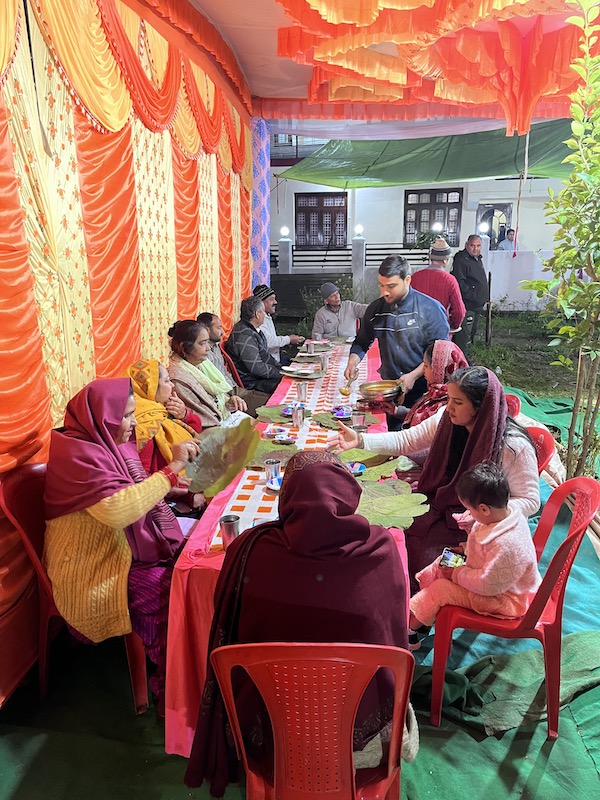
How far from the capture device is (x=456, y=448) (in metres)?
2.52

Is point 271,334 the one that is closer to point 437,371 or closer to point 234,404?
point 234,404

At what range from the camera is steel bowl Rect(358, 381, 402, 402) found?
3449 mm

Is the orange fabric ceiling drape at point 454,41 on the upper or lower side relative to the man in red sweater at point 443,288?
upper

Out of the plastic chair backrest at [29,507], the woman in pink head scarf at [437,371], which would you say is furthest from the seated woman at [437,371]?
the plastic chair backrest at [29,507]

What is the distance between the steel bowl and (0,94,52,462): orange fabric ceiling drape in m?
1.87

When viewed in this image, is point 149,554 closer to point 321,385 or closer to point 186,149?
point 321,385

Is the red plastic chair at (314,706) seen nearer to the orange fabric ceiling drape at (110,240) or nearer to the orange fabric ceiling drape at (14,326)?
the orange fabric ceiling drape at (14,326)

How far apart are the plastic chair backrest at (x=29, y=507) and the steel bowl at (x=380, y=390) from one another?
189cm

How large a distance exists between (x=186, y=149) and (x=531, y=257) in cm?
995

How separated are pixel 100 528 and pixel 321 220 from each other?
1458cm

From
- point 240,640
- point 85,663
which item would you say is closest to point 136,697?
point 85,663

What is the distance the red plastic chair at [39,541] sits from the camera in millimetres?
2074

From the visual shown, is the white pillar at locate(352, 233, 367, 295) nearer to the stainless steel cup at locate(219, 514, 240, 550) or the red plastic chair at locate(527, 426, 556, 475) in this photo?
the red plastic chair at locate(527, 426, 556, 475)

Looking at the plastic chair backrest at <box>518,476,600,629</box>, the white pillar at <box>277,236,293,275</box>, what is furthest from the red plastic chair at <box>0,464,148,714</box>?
the white pillar at <box>277,236,293,275</box>
